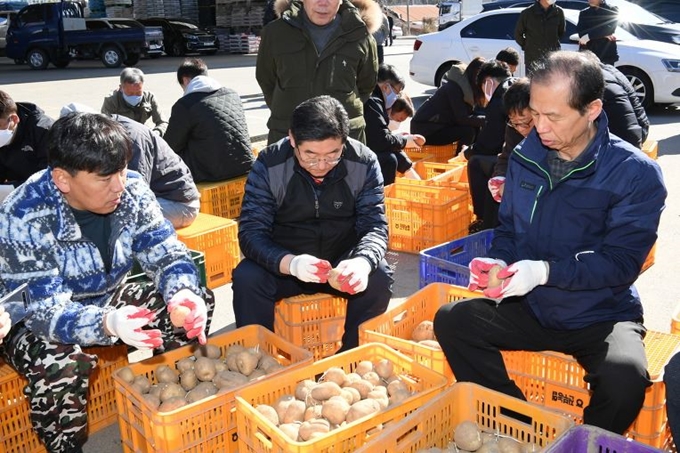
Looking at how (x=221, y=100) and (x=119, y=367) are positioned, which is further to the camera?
(x=221, y=100)

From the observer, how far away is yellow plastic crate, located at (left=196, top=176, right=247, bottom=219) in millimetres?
5539

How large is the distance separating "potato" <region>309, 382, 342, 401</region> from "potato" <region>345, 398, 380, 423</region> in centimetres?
13

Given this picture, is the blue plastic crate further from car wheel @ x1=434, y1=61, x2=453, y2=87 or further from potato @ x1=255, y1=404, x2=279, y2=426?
car wheel @ x1=434, y1=61, x2=453, y2=87

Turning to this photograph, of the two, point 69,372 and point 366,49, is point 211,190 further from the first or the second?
point 69,372

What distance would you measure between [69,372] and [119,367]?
531mm

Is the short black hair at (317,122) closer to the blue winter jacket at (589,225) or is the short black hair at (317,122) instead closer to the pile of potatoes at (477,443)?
the blue winter jacket at (589,225)

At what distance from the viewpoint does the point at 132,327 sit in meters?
2.60

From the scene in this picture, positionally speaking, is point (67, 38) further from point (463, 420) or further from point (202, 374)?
point (463, 420)

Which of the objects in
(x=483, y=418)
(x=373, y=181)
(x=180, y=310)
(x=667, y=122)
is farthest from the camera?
(x=667, y=122)

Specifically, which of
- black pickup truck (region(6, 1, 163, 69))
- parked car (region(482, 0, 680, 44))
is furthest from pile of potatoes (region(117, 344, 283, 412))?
black pickup truck (region(6, 1, 163, 69))

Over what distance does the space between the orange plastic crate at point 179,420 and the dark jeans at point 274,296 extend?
32 centimetres

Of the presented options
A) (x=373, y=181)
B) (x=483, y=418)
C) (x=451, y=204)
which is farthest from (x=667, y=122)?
(x=483, y=418)

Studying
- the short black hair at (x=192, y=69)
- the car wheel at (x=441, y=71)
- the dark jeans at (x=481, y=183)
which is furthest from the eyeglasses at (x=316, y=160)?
the car wheel at (x=441, y=71)

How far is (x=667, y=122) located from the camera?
32.6 ft
